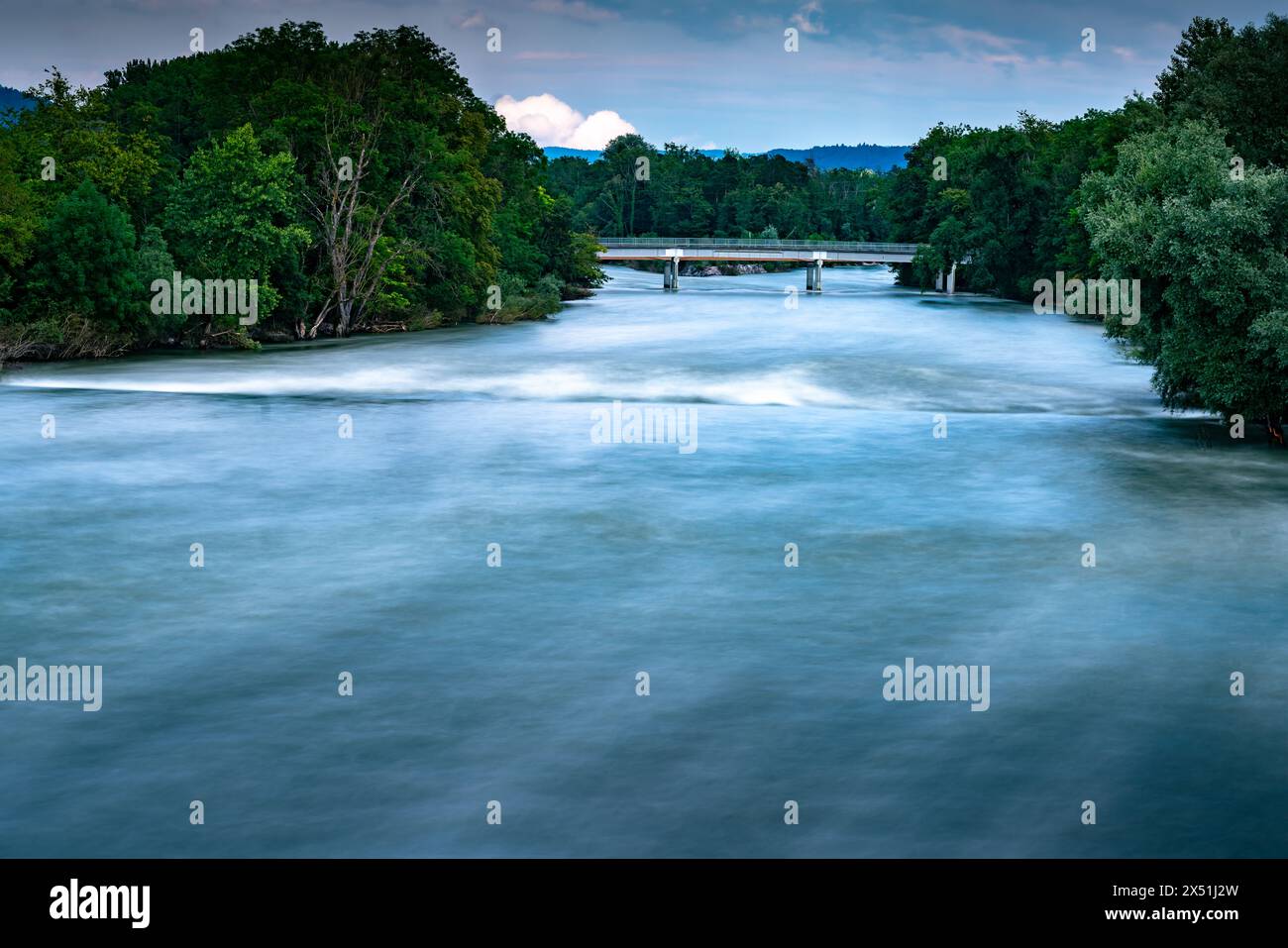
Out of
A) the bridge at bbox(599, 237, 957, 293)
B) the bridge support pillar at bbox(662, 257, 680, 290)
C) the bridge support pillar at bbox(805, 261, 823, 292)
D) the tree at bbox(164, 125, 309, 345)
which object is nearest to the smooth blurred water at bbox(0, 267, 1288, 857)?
the tree at bbox(164, 125, 309, 345)

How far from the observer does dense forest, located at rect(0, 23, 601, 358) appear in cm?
5697

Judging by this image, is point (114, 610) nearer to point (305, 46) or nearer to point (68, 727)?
point (68, 727)

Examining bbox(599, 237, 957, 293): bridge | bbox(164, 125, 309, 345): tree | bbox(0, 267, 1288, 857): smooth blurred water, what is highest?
bbox(599, 237, 957, 293): bridge

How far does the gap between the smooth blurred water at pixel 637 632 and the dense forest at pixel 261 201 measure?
14.4 metres

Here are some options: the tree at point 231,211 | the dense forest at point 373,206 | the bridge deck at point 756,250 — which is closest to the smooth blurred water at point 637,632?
the dense forest at point 373,206

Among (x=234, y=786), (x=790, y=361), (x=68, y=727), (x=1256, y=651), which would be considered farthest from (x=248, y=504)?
(x=790, y=361)

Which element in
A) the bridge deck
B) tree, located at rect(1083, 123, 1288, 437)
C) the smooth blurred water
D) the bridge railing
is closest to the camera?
the smooth blurred water

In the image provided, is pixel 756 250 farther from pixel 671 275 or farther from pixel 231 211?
pixel 231 211

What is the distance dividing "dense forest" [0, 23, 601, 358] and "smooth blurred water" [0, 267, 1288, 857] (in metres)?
14.4

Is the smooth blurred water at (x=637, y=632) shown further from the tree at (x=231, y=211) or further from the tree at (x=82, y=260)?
the tree at (x=231, y=211)

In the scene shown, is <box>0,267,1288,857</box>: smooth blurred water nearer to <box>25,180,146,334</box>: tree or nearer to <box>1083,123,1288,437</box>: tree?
<box>1083,123,1288,437</box>: tree

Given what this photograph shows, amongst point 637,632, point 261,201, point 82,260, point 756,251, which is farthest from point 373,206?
point 756,251

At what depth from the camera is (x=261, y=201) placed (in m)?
60.7

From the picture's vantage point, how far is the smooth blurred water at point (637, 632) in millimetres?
13828
